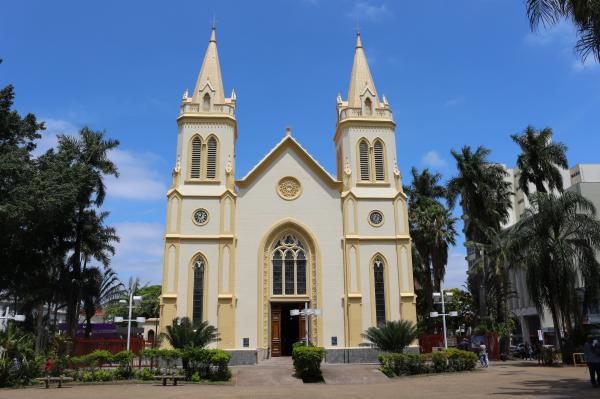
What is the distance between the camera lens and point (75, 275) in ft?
108

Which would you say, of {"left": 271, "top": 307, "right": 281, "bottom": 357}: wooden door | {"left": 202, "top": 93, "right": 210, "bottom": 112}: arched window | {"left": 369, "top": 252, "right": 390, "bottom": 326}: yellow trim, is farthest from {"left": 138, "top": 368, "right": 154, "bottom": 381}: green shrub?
{"left": 202, "top": 93, "right": 210, "bottom": 112}: arched window

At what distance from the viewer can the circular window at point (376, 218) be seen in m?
30.8

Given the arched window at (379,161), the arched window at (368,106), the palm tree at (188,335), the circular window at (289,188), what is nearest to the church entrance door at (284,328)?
the palm tree at (188,335)

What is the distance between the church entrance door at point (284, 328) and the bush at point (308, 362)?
8.75m

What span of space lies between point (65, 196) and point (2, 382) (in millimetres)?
12459

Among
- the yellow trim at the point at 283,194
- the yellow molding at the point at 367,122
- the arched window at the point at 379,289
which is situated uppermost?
the yellow molding at the point at 367,122

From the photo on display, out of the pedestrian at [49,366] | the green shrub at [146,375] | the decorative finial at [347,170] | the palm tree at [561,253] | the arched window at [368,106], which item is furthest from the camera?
the arched window at [368,106]

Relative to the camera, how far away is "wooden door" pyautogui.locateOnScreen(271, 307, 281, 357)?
29453 millimetres

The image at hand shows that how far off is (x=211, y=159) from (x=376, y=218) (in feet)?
34.8

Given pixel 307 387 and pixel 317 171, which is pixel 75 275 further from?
pixel 307 387

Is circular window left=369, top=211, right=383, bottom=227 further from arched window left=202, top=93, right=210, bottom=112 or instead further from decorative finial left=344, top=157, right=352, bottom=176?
arched window left=202, top=93, right=210, bottom=112

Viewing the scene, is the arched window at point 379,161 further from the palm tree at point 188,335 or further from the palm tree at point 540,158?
the palm tree at point 188,335

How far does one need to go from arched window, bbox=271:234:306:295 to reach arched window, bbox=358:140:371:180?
5939 mm

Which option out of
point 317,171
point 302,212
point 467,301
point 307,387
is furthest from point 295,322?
point 467,301
